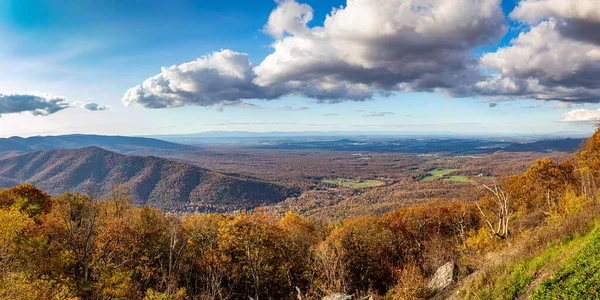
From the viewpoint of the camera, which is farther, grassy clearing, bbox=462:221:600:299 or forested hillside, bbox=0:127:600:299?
forested hillside, bbox=0:127:600:299

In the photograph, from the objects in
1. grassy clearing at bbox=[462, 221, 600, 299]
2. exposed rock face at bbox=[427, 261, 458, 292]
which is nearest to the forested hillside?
grassy clearing at bbox=[462, 221, 600, 299]

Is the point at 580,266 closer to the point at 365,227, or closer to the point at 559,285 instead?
the point at 559,285

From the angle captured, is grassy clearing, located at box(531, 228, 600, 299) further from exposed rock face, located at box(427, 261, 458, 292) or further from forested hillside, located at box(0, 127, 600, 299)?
exposed rock face, located at box(427, 261, 458, 292)

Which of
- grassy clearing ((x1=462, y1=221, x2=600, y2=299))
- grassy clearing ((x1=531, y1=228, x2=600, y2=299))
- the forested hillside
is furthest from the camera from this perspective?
the forested hillside

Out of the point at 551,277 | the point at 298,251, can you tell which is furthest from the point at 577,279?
the point at 298,251

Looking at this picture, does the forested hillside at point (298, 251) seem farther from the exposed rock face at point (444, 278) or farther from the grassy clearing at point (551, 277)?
the exposed rock face at point (444, 278)

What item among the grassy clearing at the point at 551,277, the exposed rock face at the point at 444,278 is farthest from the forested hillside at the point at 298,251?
the exposed rock face at the point at 444,278

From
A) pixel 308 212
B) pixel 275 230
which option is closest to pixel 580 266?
pixel 275 230
